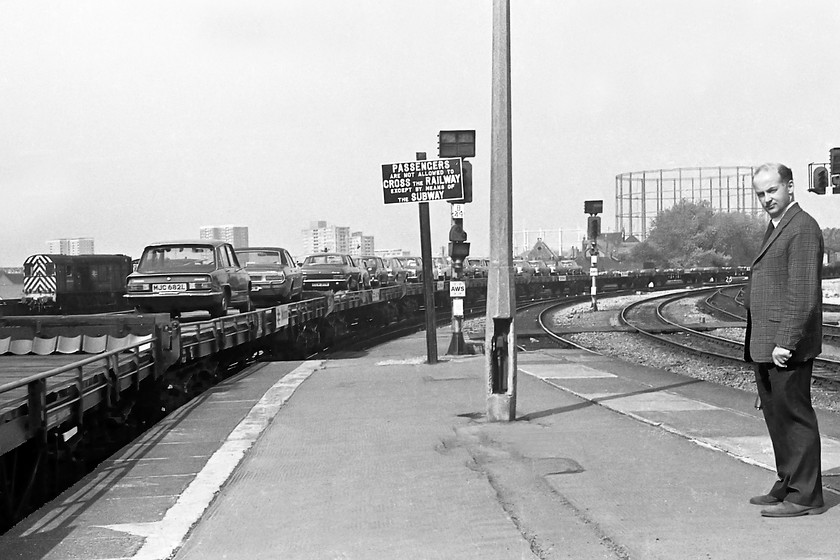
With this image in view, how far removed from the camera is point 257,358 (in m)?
20.0

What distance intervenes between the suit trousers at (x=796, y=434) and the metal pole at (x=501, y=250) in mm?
3549

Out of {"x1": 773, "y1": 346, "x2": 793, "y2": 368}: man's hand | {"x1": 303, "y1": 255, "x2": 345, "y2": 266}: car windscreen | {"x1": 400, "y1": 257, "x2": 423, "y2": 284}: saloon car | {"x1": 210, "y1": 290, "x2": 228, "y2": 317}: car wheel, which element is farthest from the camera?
{"x1": 400, "y1": 257, "x2": 423, "y2": 284}: saloon car

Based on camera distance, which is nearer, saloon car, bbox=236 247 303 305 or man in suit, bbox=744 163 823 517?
man in suit, bbox=744 163 823 517

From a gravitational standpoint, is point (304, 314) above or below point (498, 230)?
below

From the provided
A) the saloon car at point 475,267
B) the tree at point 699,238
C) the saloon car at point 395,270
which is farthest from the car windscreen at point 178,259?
the tree at point 699,238

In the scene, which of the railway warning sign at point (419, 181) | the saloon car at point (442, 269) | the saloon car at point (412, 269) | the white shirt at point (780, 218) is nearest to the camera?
the white shirt at point (780, 218)

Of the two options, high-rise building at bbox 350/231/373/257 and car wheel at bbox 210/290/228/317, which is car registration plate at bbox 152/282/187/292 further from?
high-rise building at bbox 350/231/373/257

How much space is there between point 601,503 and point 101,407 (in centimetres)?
513

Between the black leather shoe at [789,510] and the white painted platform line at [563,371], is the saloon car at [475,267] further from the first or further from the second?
the black leather shoe at [789,510]

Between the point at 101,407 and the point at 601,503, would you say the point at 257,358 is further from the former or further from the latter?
the point at 601,503

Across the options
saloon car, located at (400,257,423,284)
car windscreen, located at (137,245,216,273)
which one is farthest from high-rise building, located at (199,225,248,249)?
car windscreen, located at (137,245,216,273)

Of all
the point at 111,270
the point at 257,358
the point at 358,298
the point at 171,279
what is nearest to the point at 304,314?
the point at 257,358

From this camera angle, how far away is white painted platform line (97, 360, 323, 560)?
5497 mm

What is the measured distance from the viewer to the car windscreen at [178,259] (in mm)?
17734
